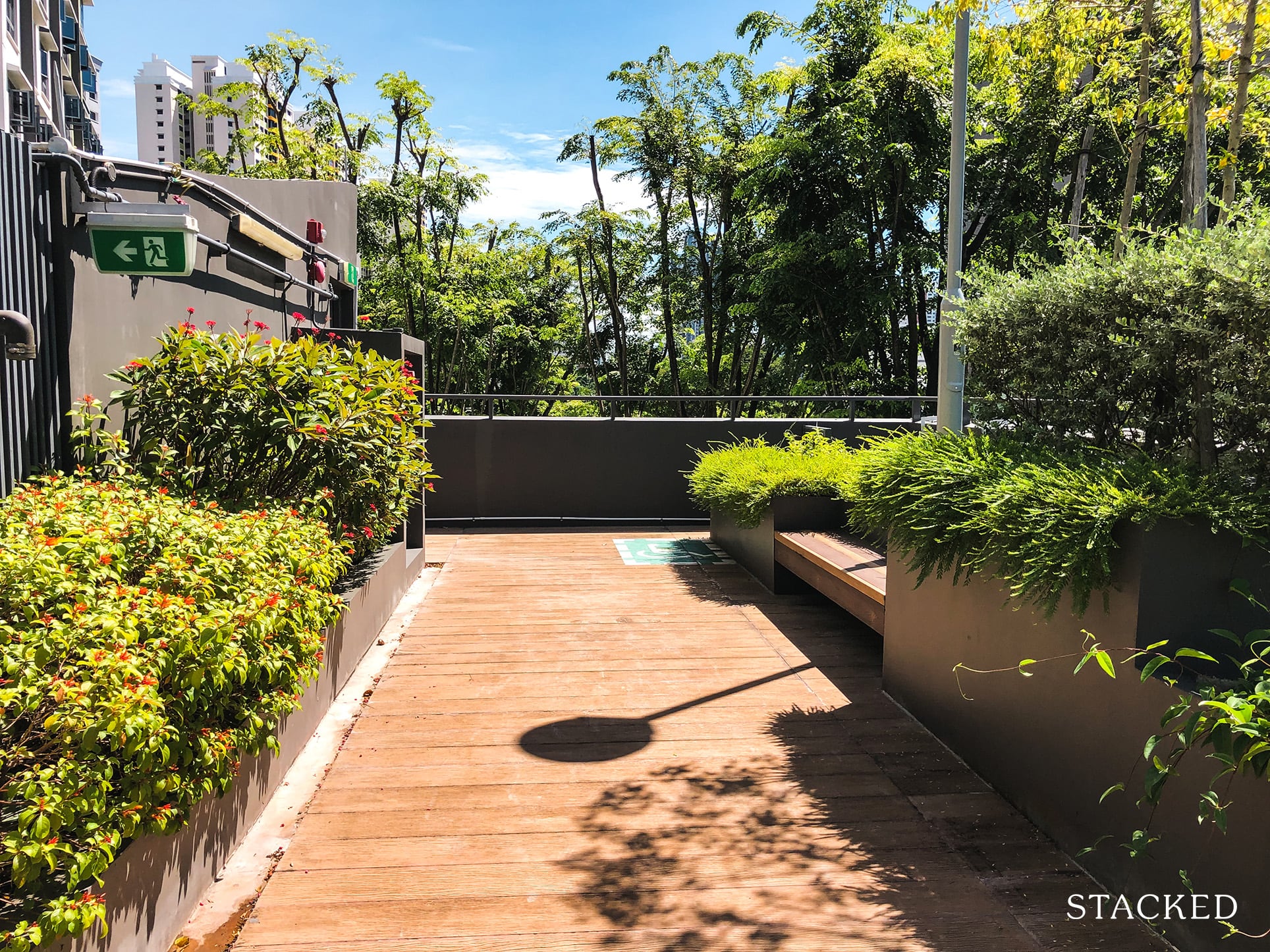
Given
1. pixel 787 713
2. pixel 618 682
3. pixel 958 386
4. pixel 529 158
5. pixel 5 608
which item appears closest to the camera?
pixel 5 608

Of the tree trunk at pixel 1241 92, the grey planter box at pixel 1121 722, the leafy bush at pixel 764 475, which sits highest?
the tree trunk at pixel 1241 92

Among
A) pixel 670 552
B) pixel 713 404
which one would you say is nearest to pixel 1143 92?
pixel 670 552

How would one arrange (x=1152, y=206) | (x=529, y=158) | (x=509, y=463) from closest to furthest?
(x=509, y=463)
(x=1152, y=206)
(x=529, y=158)

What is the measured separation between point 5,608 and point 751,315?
13.8m

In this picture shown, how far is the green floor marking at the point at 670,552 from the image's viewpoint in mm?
6566

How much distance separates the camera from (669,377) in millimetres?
19656

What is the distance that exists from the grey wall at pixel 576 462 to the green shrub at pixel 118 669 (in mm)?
5436

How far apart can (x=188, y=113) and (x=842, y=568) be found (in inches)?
681

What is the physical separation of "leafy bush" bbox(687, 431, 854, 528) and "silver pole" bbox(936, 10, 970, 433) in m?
0.76

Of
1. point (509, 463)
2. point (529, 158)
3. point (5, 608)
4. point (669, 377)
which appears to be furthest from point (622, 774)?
point (529, 158)

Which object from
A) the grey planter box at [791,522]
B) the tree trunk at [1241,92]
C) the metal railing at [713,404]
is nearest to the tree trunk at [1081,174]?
the metal railing at [713,404]

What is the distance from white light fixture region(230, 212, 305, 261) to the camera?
4.12 meters

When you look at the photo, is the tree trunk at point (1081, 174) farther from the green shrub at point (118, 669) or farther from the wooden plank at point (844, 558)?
the green shrub at point (118, 669)

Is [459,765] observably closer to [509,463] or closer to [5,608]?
[5,608]
